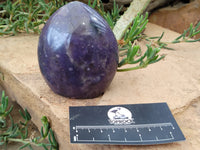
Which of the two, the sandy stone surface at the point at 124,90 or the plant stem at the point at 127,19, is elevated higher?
the plant stem at the point at 127,19

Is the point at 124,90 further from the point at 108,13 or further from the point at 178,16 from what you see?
the point at 178,16

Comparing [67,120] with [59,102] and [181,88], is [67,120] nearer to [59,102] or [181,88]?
[59,102]

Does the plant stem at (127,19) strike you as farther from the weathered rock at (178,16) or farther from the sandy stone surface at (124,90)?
the weathered rock at (178,16)

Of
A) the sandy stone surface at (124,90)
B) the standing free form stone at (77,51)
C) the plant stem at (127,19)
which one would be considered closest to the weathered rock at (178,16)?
the plant stem at (127,19)

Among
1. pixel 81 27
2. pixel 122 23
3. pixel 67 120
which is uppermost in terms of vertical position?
pixel 81 27

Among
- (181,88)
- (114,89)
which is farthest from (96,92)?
(181,88)

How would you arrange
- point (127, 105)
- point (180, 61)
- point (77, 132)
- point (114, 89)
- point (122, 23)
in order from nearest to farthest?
point (77, 132) < point (127, 105) < point (114, 89) < point (180, 61) < point (122, 23)

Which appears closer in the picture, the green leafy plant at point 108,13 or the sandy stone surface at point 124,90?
the sandy stone surface at point 124,90

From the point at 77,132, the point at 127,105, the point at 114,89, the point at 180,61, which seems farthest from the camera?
the point at 180,61
